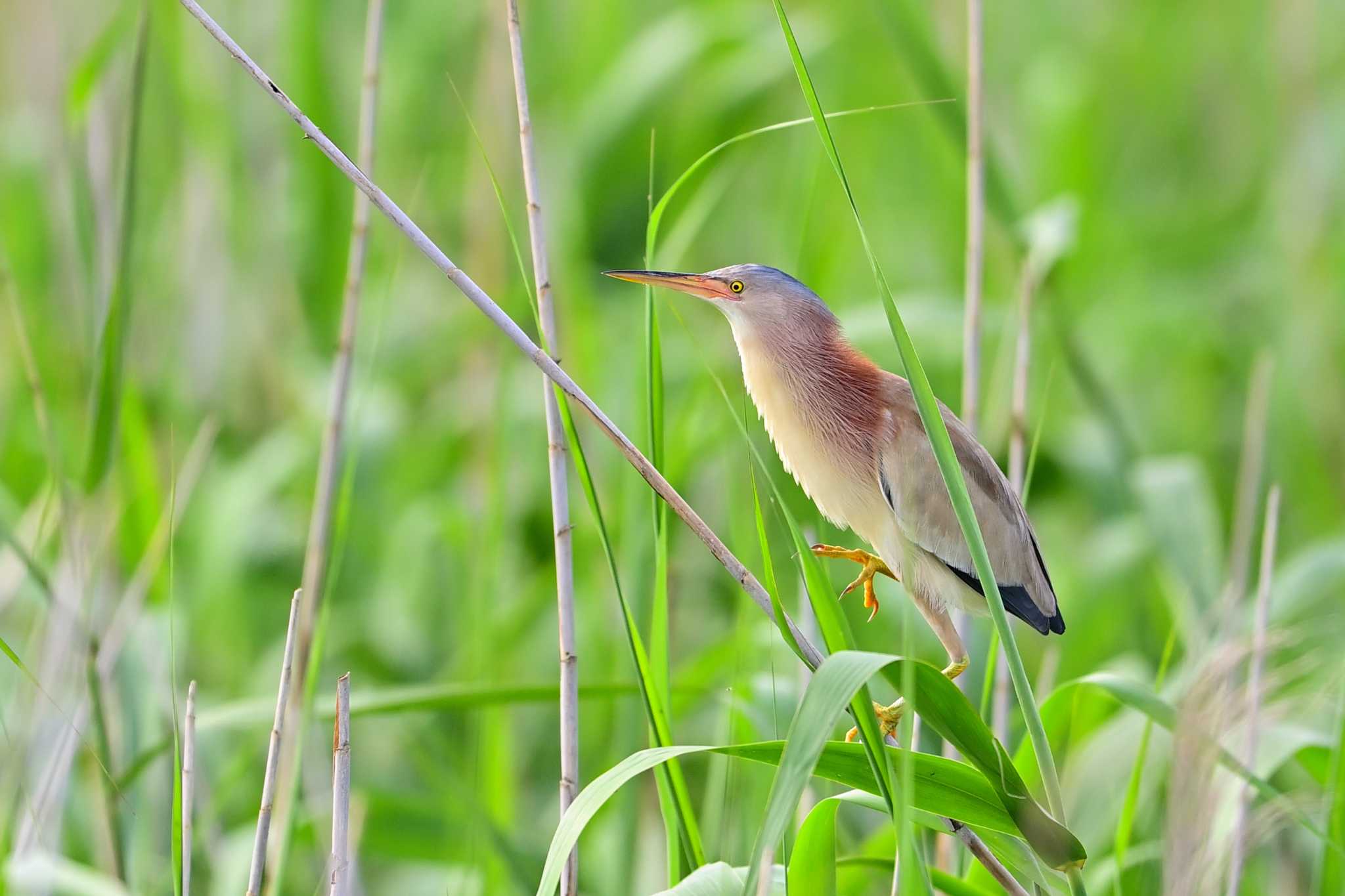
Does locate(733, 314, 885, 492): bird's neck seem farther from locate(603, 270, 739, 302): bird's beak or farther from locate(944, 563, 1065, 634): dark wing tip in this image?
locate(944, 563, 1065, 634): dark wing tip

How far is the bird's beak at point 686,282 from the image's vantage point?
1.11m

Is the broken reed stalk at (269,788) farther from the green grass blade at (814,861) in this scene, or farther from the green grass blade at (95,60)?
the green grass blade at (95,60)

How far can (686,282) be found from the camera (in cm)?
117

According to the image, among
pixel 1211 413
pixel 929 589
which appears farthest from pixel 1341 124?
pixel 929 589

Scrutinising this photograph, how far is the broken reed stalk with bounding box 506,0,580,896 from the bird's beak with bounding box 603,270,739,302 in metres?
0.07

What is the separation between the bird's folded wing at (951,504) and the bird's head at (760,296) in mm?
131

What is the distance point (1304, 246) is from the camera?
3232 mm

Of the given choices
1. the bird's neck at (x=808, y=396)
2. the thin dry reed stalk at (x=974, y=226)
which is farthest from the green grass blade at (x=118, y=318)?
the thin dry reed stalk at (x=974, y=226)

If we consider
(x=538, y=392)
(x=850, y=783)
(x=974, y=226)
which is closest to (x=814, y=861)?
(x=850, y=783)

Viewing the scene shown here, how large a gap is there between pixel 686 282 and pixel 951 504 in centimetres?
32

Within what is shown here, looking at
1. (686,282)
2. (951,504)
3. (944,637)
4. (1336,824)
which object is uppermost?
(686,282)

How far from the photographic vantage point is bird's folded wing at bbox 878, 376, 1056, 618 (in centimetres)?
120

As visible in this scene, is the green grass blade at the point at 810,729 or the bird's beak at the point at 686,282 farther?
the bird's beak at the point at 686,282

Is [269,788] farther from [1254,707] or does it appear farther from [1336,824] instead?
[1336,824]
